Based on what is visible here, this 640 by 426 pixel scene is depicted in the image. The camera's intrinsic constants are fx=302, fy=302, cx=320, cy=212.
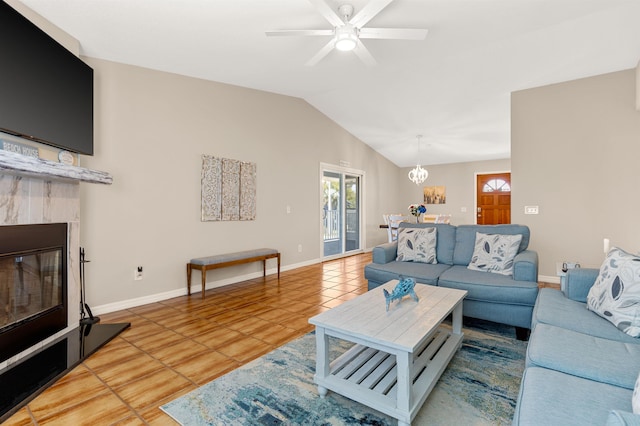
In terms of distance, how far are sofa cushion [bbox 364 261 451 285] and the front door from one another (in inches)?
223

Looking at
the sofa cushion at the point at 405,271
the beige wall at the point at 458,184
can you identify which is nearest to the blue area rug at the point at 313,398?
the sofa cushion at the point at 405,271

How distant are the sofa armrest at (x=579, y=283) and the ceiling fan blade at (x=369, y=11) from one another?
7.67ft

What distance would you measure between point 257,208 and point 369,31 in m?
2.97

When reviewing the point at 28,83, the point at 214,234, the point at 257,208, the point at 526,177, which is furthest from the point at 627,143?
the point at 28,83

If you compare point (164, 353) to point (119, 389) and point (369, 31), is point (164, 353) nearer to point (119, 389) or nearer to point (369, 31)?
point (119, 389)

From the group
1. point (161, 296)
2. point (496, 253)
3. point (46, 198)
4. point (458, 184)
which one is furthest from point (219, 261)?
point (458, 184)

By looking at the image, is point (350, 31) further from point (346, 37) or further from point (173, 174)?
point (173, 174)

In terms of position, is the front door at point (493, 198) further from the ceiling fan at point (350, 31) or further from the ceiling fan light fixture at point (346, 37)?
the ceiling fan light fixture at point (346, 37)

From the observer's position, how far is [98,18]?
2486mm

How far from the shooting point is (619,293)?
1717mm

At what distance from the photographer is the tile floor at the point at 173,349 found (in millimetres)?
1665

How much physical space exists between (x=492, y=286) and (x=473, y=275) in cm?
28

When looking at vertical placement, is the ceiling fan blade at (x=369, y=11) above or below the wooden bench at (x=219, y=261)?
above

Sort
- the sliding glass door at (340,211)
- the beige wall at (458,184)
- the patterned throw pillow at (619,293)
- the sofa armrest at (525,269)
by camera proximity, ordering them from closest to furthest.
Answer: the patterned throw pillow at (619,293) → the sofa armrest at (525,269) → the sliding glass door at (340,211) → the beige wall at (458,184)
